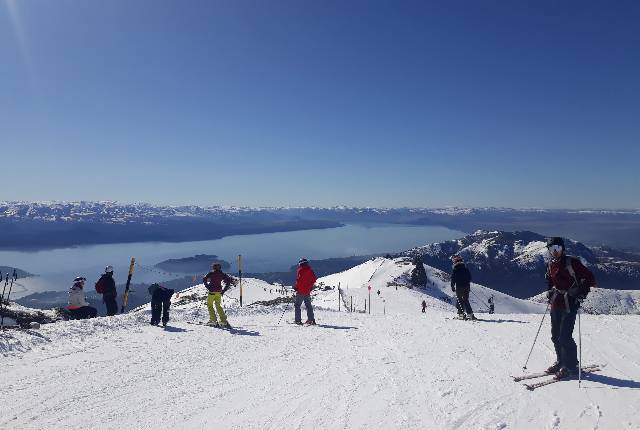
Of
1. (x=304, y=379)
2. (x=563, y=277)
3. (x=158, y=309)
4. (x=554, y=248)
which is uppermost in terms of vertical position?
(x=554, y=248)

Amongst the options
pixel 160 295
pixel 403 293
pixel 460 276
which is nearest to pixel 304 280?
pixel 160 295

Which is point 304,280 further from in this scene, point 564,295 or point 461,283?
point 564,295

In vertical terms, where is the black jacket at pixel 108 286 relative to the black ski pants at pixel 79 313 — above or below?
above

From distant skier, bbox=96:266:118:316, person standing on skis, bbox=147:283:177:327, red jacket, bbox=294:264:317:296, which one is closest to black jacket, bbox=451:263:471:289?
red jacket, bbox=294:264:317:296

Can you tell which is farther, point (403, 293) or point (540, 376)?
point (403, 293)

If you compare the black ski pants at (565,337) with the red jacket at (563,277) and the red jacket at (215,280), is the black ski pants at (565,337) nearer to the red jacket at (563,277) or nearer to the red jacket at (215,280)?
the red jacket at (563,277)

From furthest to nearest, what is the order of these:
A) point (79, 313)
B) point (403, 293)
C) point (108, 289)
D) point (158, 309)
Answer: point (403, 293) < point (108, 289) < point (79, 313) < point (158, 309)

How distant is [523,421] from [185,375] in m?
5.78

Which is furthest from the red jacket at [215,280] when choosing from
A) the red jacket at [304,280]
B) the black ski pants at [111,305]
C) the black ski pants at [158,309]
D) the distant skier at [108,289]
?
the black ski pants at [111,305]

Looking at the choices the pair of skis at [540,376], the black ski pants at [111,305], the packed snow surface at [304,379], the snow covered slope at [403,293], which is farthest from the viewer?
the snow covered slope at [403,293]

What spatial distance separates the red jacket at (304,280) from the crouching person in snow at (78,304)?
794 centimetres

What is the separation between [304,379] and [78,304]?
1175 cm

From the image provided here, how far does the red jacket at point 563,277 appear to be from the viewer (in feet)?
21.2

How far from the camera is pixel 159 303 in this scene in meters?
13.4
